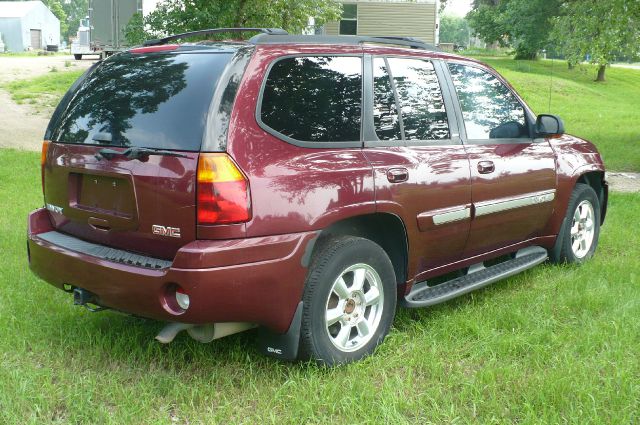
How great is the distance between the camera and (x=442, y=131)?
4699 mm

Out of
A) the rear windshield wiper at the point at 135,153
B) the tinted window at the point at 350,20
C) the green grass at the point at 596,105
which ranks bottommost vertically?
the green grass at the point at 596,105

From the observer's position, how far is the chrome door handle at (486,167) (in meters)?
4.81

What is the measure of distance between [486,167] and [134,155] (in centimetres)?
241

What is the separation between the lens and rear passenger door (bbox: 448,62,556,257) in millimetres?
4855

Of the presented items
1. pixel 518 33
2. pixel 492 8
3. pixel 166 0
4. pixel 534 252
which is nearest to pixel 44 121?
pixel 166 0

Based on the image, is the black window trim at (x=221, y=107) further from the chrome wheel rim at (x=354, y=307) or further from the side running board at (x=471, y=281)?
the side running board at (x=471, y=281)

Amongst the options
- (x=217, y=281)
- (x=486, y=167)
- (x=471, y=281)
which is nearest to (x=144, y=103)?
(x=217, y=281)

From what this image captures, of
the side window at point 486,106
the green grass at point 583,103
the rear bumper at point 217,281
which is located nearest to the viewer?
the rear bumper at point 217,281

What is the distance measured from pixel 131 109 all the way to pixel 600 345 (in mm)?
2993

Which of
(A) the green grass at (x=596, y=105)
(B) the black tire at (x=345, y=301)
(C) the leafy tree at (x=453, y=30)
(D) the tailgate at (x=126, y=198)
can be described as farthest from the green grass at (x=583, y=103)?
(C) the leafy tree at (x=453, y=30)

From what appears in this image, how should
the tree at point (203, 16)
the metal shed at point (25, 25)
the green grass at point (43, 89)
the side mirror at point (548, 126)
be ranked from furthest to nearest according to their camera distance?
the metal shed at point (25, 25) → the green grass at point (43, 89) → the tree at point (203, 16) → the side mirror at point (548, 126)

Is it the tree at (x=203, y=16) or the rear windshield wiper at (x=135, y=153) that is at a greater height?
the tree at (x=203, y=16)

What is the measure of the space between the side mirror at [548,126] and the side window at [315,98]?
72.4 inches

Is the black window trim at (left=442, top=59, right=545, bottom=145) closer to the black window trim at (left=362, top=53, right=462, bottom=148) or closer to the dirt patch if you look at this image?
the black window trim at (left=362, top=53, right=462, bottom=148)
